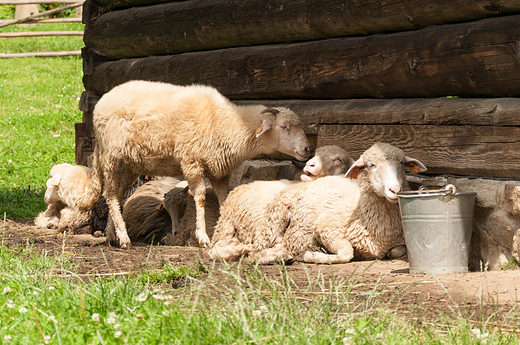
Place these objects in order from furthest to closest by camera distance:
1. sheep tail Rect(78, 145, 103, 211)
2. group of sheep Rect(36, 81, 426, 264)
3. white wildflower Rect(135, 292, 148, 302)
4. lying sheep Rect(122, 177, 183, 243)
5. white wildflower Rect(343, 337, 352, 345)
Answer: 1. lying sheep Rect(122, 177, 183, 243)
2. sheep tail Rect(78, 145, 103, 211)
3. group of sheep Rect(36, 81, 426, 264)
4. white wildflower Rect(135, 292, 148, 302)
5. white wildflower Rect(343, 337, 352, 345)

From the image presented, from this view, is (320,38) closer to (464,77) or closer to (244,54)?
(244,54)

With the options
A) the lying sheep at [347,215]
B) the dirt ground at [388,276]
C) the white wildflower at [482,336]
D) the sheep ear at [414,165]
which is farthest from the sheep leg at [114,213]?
the white wildflower at [482,336]

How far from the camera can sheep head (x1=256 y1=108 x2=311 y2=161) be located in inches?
219

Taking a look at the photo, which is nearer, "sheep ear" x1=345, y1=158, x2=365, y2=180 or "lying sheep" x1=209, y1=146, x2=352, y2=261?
"sheep ear" x1=345, y1=158, x2=365, y2=180

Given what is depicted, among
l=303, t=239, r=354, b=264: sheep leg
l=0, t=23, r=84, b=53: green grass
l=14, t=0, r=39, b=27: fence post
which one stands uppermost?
l=14, t=0, r=39, b=27: fence post

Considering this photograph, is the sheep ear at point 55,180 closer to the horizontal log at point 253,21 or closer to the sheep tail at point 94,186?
the sheep tail at point 94,186

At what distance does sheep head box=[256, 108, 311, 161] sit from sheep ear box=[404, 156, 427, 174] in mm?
1219

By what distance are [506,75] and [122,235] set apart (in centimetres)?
388

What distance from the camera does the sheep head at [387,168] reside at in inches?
174

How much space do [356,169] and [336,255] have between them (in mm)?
692

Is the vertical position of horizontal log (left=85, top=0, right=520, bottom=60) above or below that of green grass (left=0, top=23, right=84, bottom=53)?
below

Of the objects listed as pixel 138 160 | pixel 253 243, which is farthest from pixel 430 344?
pixel 138 160

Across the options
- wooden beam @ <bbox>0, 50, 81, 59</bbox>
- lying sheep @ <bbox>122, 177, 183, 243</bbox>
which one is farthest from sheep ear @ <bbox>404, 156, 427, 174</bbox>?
wooden beam @ <bbox>0, 50, 81, 59</bbox>

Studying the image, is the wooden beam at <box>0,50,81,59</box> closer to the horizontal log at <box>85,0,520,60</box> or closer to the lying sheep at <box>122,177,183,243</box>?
the horizontal log at <box>85,0,520,60</box>
